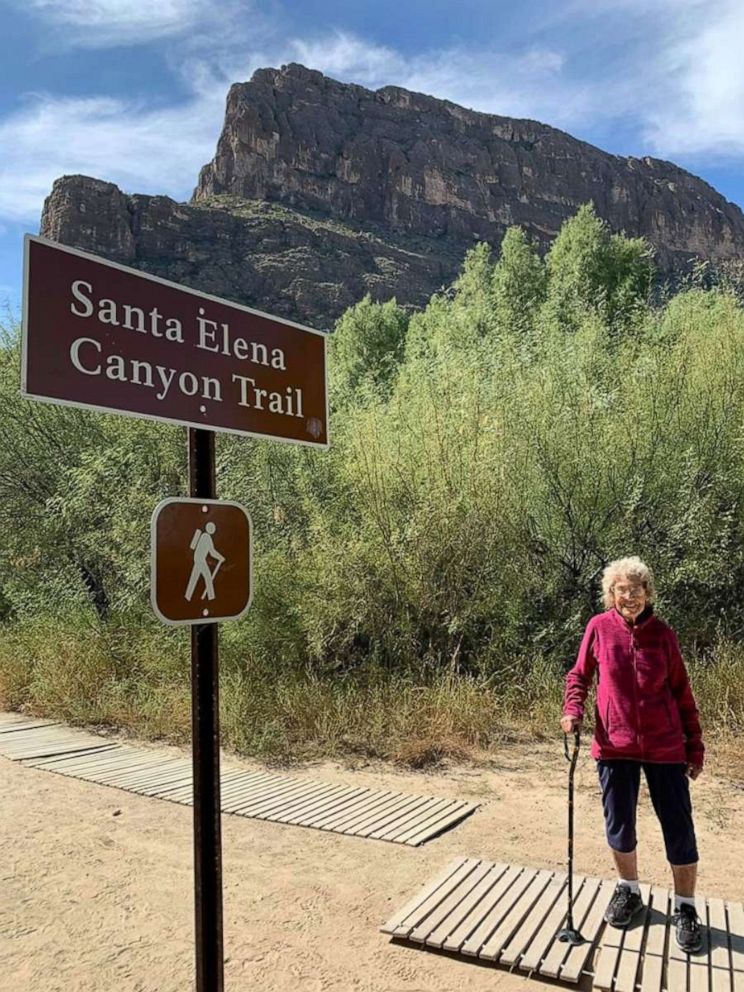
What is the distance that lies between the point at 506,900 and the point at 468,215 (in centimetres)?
9744

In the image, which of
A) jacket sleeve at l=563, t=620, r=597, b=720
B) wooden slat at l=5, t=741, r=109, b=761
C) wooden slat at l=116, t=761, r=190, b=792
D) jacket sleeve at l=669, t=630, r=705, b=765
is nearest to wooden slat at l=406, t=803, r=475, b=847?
jacket sleeve at l=563, t=620, r=597, b=720

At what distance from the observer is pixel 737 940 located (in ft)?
10.3

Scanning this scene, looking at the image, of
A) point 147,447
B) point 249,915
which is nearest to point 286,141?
point 147,447

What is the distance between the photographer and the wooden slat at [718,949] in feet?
9.33

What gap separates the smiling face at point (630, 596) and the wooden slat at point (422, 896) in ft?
5.29

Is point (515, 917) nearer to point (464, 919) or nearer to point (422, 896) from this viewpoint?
point (464, 919)

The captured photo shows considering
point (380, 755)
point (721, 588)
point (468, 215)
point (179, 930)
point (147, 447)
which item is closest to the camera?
point (179, 930)

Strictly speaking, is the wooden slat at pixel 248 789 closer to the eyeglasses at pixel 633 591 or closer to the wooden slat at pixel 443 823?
the wooden slat at pixel 443 823

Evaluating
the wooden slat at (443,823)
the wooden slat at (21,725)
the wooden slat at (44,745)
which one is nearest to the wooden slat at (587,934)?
the wooden slat at (443,823)

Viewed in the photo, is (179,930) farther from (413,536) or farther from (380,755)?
(413,536)

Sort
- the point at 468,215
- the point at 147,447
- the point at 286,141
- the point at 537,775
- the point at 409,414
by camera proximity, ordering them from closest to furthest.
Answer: the point at 537,775, the point at 409,414, the point at 147,447, the point at 286,141, the point at 468,215

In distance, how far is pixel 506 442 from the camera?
299 inches

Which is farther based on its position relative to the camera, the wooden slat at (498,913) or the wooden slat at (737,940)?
the wooden slat at (498,913)

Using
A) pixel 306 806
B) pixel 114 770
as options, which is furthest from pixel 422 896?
pixel 114 770
